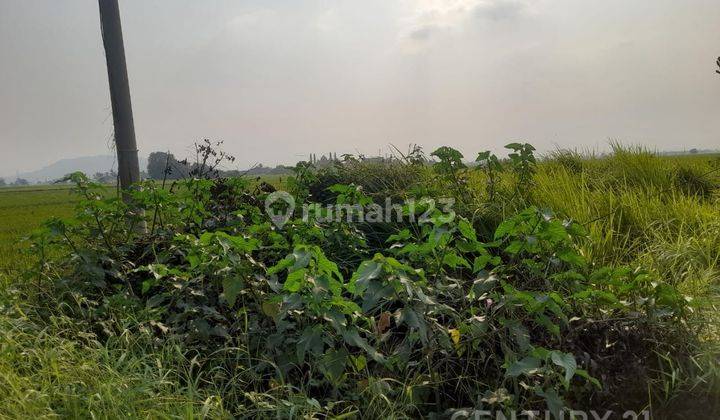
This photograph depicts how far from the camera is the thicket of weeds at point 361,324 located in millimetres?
2375

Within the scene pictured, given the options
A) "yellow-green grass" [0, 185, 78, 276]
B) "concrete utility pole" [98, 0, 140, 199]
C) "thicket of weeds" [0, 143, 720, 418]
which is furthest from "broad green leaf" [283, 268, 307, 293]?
"concrete utility pole" [98, 0, 140, 199]

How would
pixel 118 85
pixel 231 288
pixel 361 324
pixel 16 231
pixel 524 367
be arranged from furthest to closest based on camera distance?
pixel 16 231, pixel 118 85, pixel 361 324, pixel 231 288, pixel 524 367

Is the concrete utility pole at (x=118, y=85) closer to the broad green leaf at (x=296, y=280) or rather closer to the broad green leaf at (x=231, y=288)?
the broad green leaf at (x=231, y=288)

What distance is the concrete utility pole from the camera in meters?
5.20

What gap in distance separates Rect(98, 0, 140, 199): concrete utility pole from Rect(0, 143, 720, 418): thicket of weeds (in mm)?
945

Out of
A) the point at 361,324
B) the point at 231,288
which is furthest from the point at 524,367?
the point at 231,288

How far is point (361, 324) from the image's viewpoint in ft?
10.5

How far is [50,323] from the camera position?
3600 millimetres

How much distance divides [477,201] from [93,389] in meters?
3.39

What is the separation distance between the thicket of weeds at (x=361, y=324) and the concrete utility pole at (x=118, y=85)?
945 millimetres

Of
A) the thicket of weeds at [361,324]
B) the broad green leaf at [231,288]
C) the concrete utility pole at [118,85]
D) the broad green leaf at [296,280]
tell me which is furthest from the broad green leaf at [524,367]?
the concrete utility pole at [118,85]

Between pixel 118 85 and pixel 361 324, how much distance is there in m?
3.63

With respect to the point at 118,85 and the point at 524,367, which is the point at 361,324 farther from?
the point at 118,85

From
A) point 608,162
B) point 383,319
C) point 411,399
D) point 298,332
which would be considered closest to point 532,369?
point 411,399
